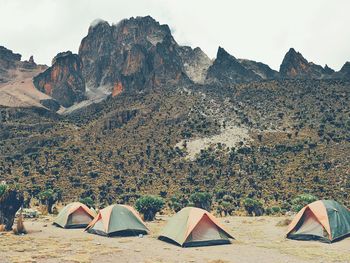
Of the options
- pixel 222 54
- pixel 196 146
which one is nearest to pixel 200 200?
pixel 196 146

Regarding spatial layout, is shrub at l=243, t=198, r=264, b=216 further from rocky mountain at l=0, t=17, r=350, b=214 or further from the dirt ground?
the dirt ground

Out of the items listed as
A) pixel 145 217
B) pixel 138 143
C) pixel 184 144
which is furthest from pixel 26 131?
pixel 145 217

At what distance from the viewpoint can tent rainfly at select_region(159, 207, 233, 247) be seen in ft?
75.6

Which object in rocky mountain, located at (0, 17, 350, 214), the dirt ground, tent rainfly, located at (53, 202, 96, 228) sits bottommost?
the dirt ground

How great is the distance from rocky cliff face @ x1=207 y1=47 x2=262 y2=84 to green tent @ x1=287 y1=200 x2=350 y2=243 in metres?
155

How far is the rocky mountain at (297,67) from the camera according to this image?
16810cm

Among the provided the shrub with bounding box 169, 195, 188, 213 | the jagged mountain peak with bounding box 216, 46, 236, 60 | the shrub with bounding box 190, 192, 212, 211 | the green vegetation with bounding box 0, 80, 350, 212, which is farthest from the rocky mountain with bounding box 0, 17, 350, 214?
the jagged mountain peak with bounding box 216, 46, 236, 60

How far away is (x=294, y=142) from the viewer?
7862 centimetres

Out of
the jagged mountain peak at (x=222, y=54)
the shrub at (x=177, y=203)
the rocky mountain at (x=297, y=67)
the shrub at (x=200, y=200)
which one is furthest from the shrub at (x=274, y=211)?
the jagged mountain peak at (x=222, y=54)

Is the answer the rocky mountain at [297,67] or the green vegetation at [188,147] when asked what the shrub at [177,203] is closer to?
the green vegetation at [188,147]

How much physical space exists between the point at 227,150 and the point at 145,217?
46484mm

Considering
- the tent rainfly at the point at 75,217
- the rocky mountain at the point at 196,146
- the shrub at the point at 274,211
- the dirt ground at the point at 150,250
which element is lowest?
the dirt ground at the point at 150,250

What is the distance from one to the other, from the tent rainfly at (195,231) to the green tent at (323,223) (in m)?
4.80

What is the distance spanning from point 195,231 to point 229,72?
545 feet
